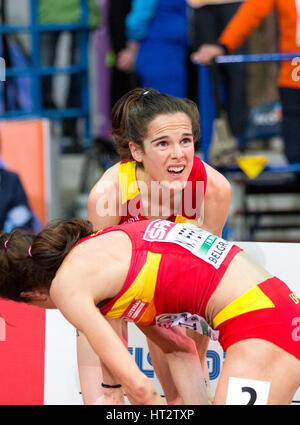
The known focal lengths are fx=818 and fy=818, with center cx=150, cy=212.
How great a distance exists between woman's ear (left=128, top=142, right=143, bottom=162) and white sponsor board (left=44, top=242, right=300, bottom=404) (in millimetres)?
633

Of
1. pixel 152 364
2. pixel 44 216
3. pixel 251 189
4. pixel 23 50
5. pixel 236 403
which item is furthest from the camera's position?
pixel 23 50

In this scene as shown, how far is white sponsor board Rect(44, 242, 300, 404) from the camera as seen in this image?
150 inches

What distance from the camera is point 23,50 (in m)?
7.43

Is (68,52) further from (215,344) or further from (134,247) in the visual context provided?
(134,247)

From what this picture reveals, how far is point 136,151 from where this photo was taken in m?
3.70

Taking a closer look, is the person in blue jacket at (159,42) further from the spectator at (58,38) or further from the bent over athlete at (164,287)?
the bent over athlete at (164,287)

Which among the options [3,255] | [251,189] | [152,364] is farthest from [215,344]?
[251,189]

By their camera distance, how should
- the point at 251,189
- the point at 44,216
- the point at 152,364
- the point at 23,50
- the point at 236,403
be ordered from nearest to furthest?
the point at 236,403 < the point at 152,364 < the point at 44,216 < the point at 251,189 < the point at 23,50

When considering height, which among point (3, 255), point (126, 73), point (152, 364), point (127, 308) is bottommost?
point (152, 364)

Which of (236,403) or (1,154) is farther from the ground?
(1,154)

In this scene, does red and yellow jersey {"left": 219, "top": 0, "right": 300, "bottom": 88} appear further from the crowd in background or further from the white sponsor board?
the white sponsor board

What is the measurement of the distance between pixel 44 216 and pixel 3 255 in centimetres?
324

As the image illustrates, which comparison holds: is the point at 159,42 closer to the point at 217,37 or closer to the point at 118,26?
the point at 217,37

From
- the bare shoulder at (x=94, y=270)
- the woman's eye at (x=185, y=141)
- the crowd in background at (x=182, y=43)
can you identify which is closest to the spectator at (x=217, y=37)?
the crowd in background at (x=182, y=43)
